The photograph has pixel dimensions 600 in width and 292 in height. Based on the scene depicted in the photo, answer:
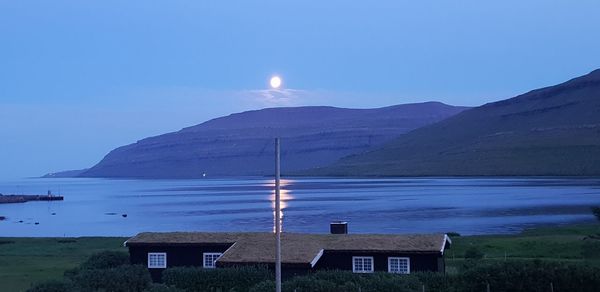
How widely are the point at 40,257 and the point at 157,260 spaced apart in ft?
71.3

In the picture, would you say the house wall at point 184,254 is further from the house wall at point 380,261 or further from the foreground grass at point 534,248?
the foreground grass at point 534,248

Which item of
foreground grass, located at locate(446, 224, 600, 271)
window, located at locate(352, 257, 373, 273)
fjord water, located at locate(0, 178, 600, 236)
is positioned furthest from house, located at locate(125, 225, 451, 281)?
fjord water, located at locate(0, 178, 600, 236)

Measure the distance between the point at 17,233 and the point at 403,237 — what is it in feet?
233

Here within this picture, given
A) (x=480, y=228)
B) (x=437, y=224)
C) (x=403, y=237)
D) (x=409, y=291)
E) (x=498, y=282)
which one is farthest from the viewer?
(x=437, y=224)

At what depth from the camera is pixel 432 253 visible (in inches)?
1449

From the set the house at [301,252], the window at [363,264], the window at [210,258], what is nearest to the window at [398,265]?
the house at [301,252]

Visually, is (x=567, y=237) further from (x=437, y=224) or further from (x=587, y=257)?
(x=437, y=224)

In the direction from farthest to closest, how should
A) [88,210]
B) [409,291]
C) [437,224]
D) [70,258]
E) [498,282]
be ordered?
[88,210], [437,224], [70,258], [498,282], [409,291]

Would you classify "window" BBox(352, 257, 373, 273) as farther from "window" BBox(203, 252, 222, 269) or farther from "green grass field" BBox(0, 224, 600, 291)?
"green grass field" BBox(0, 224, 600, 291)

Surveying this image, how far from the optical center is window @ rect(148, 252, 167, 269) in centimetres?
4100

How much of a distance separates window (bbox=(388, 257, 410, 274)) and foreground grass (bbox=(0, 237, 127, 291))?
56.4ft

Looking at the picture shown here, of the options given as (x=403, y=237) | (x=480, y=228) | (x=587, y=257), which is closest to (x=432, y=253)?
(x=403, y=237)

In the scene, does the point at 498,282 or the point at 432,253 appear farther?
the point at 432,253

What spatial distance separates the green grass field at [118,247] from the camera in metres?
46.8
